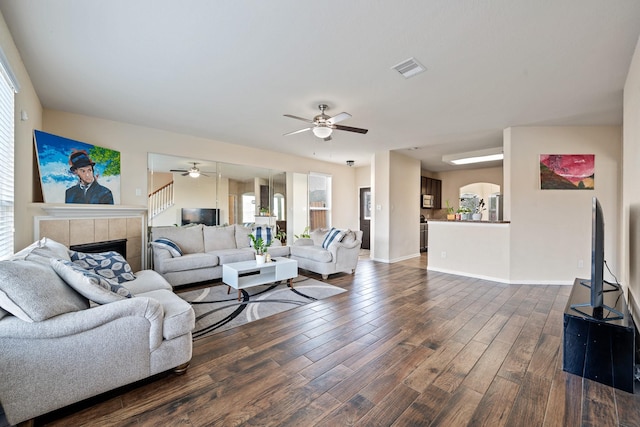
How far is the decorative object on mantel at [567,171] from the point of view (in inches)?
166

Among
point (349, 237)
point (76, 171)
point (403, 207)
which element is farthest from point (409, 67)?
point (76, 171)

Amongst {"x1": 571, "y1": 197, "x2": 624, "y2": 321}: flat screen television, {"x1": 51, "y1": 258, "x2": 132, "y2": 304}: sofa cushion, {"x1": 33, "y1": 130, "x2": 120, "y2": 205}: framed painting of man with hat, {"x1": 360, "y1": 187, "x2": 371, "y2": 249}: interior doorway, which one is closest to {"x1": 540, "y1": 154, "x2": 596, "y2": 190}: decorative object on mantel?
{"x1": 571, "y1": 197, "x2": 624, "y2": 321}: flat screen television

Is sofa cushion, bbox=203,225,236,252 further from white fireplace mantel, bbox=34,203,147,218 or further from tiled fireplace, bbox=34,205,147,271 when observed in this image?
white fireplace mantel, bbox=34,203,147,218

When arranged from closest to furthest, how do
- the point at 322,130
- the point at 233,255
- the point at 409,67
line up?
the point at 409,67 → the point at 322,130 → the point at 233,255

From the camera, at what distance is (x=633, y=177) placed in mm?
2549

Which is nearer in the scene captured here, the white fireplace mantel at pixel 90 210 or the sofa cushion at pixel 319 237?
the white fireplace mantel at pixel 90 210

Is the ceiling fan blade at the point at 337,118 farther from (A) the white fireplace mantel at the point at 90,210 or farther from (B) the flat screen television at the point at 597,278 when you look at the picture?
(A) the white fireplace mantel at the point at 90,210

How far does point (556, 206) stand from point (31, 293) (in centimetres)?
607

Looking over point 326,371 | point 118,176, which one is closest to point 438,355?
point 326,371

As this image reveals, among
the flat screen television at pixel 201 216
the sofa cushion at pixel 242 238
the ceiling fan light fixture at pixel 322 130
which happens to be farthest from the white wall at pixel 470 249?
the flat screen television at pixel 201 216

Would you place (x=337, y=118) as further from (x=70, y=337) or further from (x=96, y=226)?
(x=96, y=226)

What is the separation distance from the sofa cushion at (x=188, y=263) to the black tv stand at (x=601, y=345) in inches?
167

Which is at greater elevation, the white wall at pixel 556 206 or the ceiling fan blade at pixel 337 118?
the ceiling fan blade at pixel 337 118

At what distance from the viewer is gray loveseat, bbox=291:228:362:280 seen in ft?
15.1
